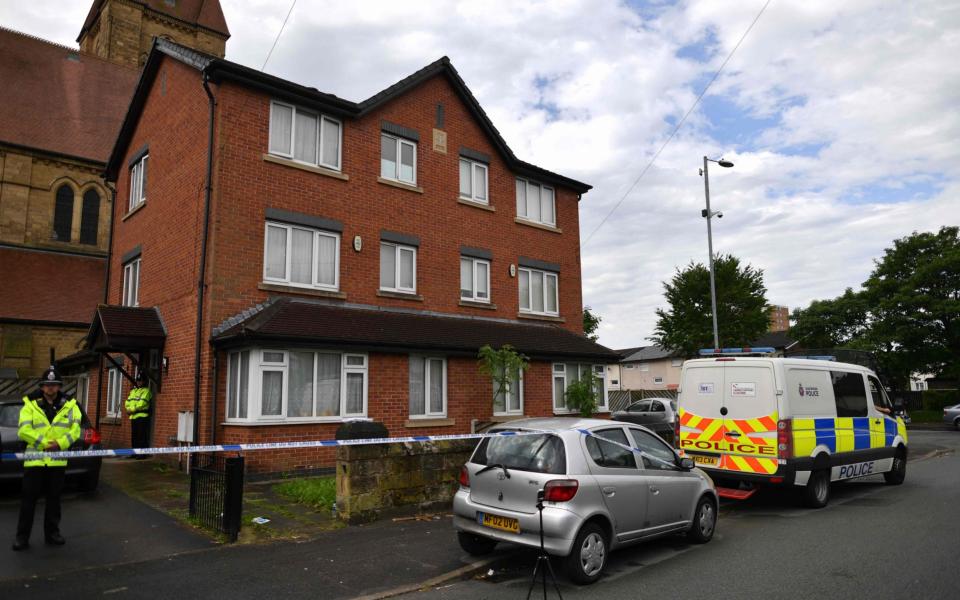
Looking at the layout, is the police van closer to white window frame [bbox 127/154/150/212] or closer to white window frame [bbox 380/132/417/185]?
white window frame [bbox 380/132/417/185]

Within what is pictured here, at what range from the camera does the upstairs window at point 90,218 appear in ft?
102

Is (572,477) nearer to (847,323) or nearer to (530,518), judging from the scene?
(530,518)

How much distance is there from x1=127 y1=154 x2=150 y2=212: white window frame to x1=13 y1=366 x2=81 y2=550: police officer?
11.1 m

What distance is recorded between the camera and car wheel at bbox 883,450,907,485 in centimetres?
1238

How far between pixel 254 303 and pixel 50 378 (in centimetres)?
620

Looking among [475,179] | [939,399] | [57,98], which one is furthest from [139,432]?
[939,399]

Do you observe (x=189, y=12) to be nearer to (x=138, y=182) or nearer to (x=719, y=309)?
(x=138, y=182)

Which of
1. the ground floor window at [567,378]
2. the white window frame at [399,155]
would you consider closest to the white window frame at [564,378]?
the ground floor window at [567,378]

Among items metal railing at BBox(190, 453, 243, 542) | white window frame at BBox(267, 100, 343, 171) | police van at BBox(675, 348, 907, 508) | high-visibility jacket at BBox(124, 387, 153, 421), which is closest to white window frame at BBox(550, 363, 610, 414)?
police van at BBox(675, 348, 907, 508)

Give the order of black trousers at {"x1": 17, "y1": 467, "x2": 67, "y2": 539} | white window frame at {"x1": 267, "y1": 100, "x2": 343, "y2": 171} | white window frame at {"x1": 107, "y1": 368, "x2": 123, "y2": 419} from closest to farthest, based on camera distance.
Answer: black trousers at {"x1": 17, "y1": 467, "x2": 67, "y2": 539} → white window frame at {"x1": 267, "y1": 100, "x2": 343, "y2": 171} → white window frame at {"x1": 107, "y1": 368, "x2": 123, "y2": 419}

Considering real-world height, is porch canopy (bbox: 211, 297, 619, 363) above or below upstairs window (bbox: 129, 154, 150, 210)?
below

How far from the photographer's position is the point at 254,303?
13.5 metres

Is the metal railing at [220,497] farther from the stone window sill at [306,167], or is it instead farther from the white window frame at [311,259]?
the stone window sill at [306,167]

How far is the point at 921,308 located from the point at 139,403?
137 ft
